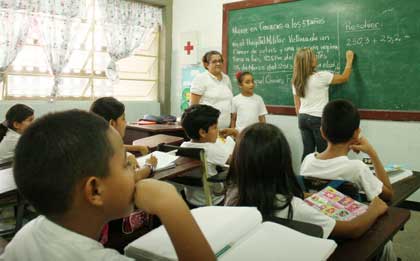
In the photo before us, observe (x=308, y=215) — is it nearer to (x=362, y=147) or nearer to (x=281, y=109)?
(x=362, y=147)

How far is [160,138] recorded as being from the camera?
3131 millimetres

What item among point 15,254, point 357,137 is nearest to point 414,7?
point 357,137

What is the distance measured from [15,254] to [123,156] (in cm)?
25

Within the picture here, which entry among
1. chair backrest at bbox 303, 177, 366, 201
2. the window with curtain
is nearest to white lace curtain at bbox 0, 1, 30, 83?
the window with curtain

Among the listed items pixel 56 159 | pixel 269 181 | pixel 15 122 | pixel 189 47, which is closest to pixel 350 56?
pixel 189 47

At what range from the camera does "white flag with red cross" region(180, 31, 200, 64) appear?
533 centimetres

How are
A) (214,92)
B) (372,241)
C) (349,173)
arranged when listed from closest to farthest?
(372,241) < (349,173) < (214,92)

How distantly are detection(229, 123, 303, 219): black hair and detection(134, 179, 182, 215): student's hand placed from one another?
0.53 meters

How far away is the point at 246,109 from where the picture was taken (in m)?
3.97

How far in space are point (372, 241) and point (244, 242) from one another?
513mm

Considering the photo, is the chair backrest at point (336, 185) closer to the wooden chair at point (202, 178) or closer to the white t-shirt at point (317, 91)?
the wooden chair at point (202, 178)

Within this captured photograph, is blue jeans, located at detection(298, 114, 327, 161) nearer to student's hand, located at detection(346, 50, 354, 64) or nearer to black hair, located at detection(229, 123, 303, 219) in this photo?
student's hand, located at detection(346, 50, 354, 64)

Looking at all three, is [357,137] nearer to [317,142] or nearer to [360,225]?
[360,225]

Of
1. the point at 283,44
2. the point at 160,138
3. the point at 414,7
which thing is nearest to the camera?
the point at 160,138
